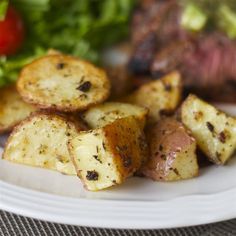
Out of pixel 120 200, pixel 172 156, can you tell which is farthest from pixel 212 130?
pixel 120 200

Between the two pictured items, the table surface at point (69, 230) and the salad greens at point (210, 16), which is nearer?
the table surface at point (69, 230)

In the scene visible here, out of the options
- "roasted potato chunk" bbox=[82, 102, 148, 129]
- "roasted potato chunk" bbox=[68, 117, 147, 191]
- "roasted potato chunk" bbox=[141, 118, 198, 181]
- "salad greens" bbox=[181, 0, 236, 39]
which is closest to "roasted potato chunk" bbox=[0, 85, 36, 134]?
"roasted potato chunk" bbox=[82, 102, 148, 129]

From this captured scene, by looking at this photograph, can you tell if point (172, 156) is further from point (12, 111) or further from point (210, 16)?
point (210, 16)

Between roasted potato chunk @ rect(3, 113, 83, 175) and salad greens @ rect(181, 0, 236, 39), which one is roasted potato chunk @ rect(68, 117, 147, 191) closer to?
roasted potato chunk @ rect(3, 113, 83, 175)

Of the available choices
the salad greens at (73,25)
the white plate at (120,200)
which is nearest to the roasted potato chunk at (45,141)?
the white plate at (120,200)

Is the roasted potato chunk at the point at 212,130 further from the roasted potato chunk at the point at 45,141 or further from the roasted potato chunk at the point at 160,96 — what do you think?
the roasted potato chunk at the point at 45,141
